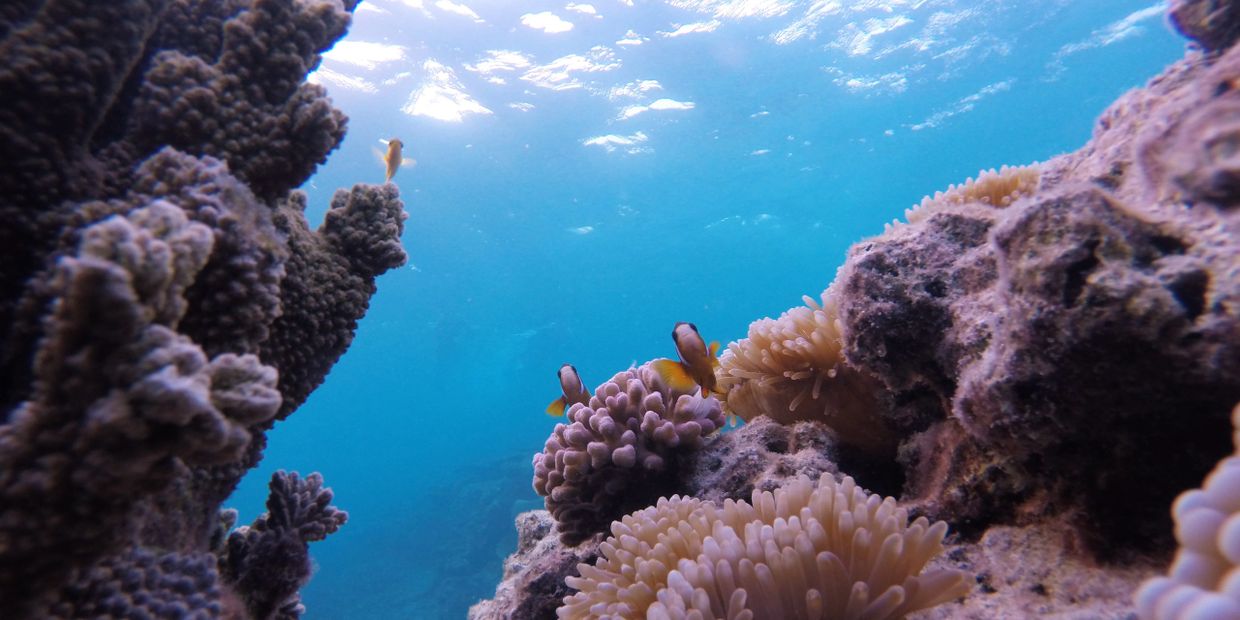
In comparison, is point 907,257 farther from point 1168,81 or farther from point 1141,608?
point 1141,608

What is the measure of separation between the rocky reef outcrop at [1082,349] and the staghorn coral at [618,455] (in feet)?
3.55

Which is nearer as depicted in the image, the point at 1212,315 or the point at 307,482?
the point at 1212,315

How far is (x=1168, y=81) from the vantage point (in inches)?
99.0

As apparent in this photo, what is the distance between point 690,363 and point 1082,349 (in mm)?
2043

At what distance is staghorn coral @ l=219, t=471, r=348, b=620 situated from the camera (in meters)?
2.92

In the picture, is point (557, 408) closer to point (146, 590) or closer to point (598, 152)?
point (146, 590)

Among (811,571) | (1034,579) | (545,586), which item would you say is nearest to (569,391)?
(545,586)

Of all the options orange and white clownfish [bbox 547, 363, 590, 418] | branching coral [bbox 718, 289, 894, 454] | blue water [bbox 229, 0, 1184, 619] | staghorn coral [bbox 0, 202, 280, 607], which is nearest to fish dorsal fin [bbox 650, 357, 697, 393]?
branching coral [bbox 718, 289, 894, 454]

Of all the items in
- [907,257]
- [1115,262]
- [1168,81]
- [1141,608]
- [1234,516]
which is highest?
[1168,81]

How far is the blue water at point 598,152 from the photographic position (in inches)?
791

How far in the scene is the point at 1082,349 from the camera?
1.69 meters

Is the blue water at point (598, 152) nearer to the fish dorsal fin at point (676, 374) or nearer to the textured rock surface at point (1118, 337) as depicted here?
the fish dorsal fin at point (676, 374)

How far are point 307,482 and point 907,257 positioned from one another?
353cm

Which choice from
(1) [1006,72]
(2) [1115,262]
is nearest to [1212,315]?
(2) [1115,262]
